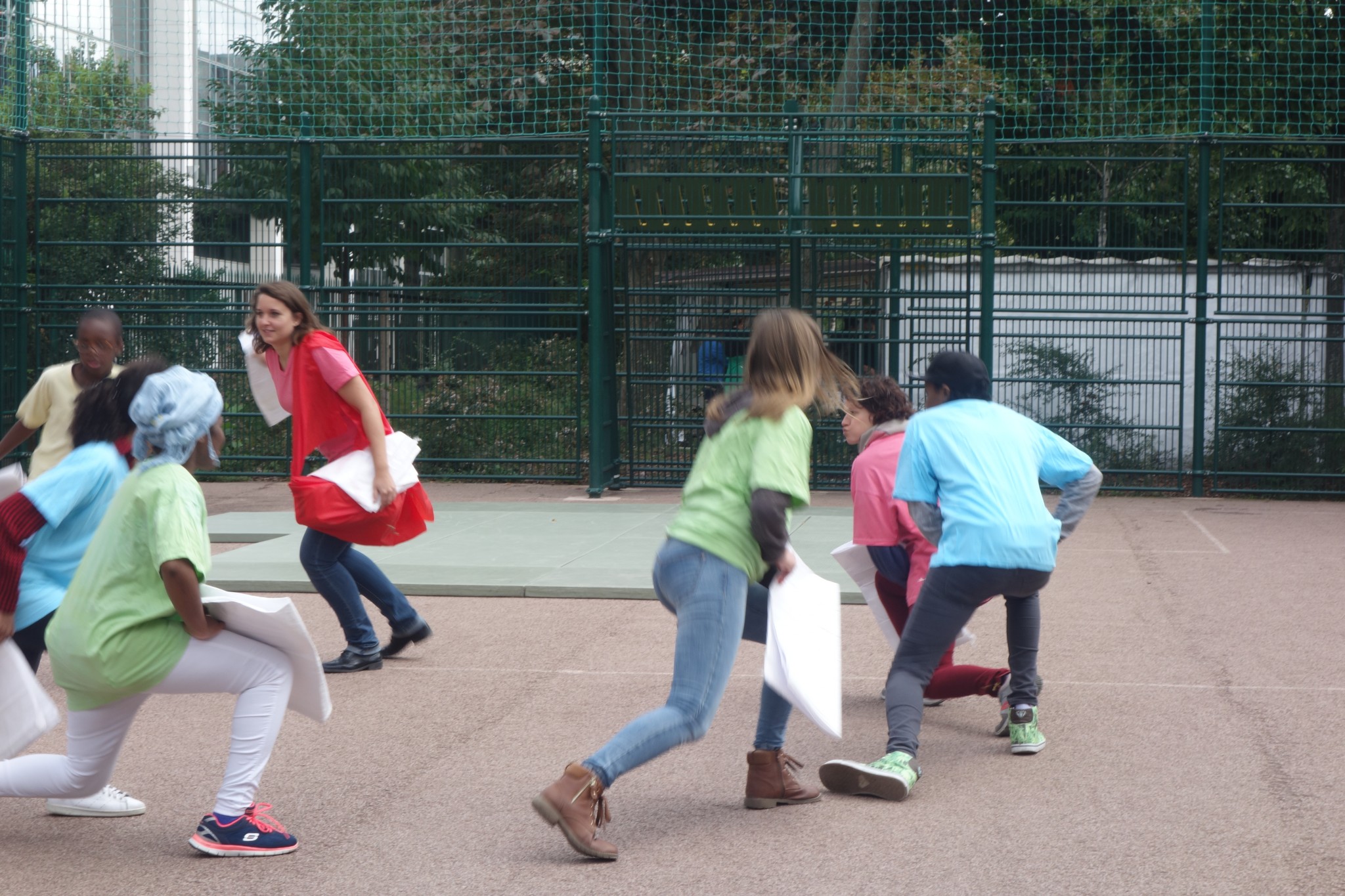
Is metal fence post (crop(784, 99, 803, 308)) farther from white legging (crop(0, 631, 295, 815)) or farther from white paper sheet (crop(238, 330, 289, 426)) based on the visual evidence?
white legging (crop(0, 631, 295, 815))

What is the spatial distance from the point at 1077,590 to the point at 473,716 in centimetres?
440

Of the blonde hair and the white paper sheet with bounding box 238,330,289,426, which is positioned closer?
the blonde hair

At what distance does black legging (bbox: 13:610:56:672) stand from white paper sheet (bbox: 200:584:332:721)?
2.59ft

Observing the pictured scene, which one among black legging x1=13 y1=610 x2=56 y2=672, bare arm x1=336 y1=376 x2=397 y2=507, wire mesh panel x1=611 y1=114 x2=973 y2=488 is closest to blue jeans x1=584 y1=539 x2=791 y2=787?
black legging x1=13 y1=610 x2=56 y2=672

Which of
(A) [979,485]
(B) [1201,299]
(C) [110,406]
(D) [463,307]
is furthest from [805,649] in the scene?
(B) [1201,299]

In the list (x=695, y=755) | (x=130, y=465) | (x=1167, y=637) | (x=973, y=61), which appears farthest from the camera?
(x=973, y=61)

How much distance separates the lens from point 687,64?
16.6 meters

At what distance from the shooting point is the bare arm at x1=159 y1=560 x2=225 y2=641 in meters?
3.83

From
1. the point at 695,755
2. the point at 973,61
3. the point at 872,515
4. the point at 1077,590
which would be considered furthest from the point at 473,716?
the point at 973,61

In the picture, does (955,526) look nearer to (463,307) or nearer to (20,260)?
(463,307)

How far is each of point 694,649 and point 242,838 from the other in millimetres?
1391

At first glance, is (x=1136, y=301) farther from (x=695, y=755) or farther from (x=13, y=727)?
(x=13, y=727)

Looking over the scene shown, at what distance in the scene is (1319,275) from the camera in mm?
14164

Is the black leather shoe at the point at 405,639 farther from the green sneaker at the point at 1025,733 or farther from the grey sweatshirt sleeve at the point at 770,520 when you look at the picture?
the grey sweatshirt sleeve at the point at 770,520
